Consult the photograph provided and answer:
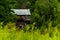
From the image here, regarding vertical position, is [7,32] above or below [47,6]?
above

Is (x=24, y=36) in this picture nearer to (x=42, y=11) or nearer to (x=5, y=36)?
(x=5, y=36)

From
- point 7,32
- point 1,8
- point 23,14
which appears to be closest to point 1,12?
point 1,8

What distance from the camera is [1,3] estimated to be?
1708 cm

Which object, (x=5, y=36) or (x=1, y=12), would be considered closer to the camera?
(x=5, y=36)

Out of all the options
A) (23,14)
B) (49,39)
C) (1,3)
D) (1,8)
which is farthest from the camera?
(23,14)

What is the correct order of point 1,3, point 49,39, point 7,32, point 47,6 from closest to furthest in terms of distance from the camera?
point 49,39 → point 7,32 → point 1,3 → point 47,6

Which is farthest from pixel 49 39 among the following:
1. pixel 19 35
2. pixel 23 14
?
pixel 23 14

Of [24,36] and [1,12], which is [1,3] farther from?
[24,36]

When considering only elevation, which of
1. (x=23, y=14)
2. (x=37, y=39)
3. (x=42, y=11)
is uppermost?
(x=37, y=39)

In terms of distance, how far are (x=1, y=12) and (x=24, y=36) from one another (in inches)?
541

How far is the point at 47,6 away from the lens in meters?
18.5

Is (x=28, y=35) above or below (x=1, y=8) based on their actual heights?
above

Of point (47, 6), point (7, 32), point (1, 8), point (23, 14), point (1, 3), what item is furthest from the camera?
point (23, 14)

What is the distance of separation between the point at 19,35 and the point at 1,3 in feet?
48.6
